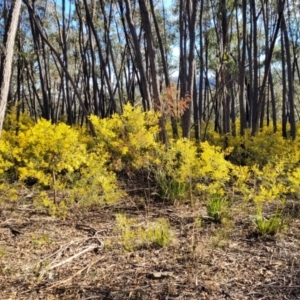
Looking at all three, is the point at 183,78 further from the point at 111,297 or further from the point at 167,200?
the point at 111,297

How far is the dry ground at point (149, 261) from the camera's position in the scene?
2.71 metres

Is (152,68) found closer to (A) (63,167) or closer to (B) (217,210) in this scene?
(A) (63,167)

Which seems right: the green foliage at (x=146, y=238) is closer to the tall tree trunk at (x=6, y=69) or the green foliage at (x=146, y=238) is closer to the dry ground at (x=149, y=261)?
the dry ground at (x=149, y=261)

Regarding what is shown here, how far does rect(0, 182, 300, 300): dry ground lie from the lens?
271 centimetres

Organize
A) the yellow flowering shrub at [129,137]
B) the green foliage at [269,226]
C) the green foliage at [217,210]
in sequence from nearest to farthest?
the green foliage at [269,226]
the green foliage at [217,210]
the yellow flowering shrub at [129,137]

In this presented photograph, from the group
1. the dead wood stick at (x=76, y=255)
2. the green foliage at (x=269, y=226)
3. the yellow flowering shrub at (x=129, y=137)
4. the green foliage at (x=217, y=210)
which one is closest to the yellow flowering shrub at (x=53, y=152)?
the yellow flowering shrub at (x=129, y=137)

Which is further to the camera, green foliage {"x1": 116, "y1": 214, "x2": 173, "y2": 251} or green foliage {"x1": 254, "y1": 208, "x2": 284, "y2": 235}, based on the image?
green foliage {"x1": 254, "y1": 208, "x2": 284, "y2": 235}

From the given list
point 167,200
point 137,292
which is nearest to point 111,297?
point 137,292

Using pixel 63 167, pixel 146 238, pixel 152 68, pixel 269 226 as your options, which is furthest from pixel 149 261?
pixel 152 68

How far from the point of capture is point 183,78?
25.7ft

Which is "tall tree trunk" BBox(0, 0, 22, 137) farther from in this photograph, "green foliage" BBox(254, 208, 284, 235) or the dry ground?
"green foliage" BBox(254, 208, 284, 235)

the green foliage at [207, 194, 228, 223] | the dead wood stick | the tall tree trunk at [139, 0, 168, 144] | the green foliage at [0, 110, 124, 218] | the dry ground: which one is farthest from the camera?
the tall tree trunk at [139, 0, 168, 144]

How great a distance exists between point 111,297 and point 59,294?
15.2 inches

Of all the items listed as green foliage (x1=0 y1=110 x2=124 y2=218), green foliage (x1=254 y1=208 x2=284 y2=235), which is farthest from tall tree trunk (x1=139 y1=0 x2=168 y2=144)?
green foliage (x1=254 y1=208 x2=284 y2=235)
